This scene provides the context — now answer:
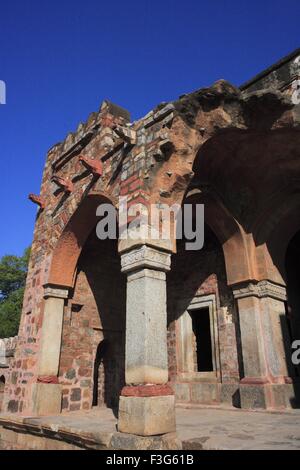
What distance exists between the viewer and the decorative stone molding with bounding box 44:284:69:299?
6.68 m

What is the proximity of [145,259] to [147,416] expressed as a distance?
5.27 feet

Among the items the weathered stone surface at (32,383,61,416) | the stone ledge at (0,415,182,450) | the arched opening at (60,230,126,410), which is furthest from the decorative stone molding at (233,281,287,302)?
the weathered stone surface at (32,383,61,416)

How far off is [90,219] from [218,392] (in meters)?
3.88

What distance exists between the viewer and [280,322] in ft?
20.9

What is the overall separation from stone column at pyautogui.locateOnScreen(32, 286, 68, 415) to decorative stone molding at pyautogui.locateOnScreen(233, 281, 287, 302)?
3.16 metres

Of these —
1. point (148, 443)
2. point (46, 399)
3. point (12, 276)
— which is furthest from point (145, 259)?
point (12, 276)

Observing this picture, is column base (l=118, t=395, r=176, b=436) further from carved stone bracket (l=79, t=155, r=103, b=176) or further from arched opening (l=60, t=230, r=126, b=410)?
carved stone bracket (l=79, t=155, r=103, b=176)

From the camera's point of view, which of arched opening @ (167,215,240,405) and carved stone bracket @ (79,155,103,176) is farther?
arched opening @ (167,215,240,405)

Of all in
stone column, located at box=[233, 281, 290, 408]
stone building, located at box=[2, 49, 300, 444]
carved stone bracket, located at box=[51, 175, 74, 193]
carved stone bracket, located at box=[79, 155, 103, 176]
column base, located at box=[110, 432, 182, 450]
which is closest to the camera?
column base, located at box=[110, 432, 182, 450]

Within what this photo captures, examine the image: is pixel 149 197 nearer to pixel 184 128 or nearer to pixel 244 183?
pixel 184 128

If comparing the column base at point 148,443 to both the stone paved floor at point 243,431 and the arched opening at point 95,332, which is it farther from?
the arched opening at point 95,332

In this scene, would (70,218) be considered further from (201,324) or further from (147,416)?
(147,416)

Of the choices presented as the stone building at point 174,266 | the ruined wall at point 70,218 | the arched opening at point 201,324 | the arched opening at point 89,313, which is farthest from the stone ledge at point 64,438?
the arched opening at point 201,324

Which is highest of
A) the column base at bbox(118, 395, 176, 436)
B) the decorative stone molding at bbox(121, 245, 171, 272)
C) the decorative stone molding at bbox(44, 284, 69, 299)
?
the decorative stone molding at bbox(44, 284, 69, 299)
